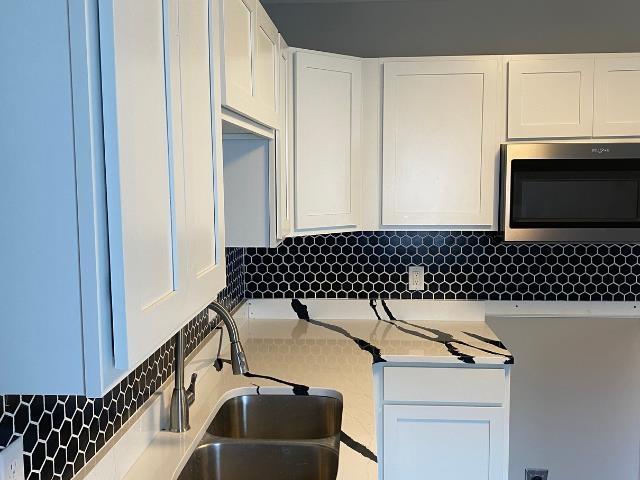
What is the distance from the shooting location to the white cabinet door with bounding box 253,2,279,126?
5.63 feet

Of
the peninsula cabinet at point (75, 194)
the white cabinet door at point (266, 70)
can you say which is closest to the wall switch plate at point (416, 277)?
the white cabinet door at point (266, 70)

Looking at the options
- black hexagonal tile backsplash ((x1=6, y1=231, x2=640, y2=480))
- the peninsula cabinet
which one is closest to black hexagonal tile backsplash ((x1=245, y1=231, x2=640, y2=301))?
black hexagonal tile backsplash ((x1=6, y1=231, x2=640, y2=480))

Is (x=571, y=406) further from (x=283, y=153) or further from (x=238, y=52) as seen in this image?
(x=238, y=52)

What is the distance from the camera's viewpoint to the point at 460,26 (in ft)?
9.00

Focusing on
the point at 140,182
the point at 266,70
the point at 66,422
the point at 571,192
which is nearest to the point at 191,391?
the point at 66,422

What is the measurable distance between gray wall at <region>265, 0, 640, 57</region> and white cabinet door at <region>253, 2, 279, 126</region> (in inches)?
32.3

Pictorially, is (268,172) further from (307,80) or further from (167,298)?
(167,298)

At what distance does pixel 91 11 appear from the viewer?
2.05 feet

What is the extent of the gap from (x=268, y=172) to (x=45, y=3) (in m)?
1.41

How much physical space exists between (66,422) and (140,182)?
0.61 metres

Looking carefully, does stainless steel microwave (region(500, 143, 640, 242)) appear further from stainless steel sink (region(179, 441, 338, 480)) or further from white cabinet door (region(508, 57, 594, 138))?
stainless steel sink (region(179, 441, 338, 480))

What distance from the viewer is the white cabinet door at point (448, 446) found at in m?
2.23

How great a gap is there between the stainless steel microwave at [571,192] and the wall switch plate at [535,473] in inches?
47.2

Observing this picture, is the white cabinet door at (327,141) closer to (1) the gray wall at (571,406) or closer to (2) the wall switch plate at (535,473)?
(1) the gray wall at (571,406)
